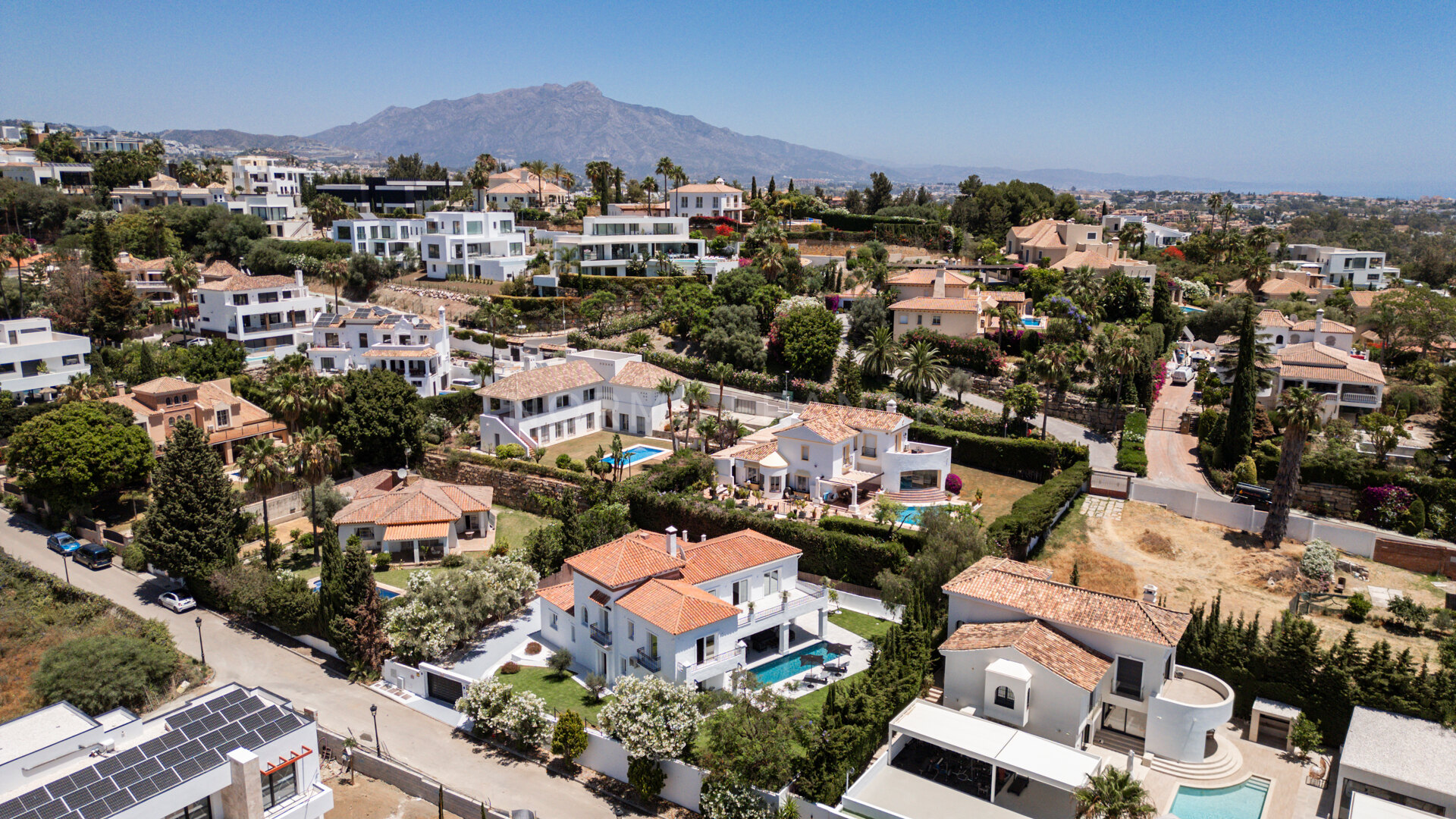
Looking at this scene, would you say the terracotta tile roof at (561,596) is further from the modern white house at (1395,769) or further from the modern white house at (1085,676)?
the modern white house at (1395,769)

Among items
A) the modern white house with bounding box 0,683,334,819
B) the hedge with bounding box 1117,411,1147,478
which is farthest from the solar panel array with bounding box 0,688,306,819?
the hedge with bounding box 1117,411,1147,478

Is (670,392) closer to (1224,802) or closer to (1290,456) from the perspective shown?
(1290,456)

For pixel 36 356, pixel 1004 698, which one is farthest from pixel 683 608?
pixel 36 356

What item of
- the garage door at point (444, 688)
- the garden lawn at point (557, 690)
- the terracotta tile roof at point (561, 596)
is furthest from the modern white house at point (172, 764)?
the terracotta tile roof at point (561, 596)

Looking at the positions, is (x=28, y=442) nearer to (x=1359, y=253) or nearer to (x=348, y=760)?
(x=348, y=760)

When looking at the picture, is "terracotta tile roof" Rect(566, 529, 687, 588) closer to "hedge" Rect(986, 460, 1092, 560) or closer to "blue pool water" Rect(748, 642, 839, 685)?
"blue pool water" Rect(748, 642, 839, 685)
